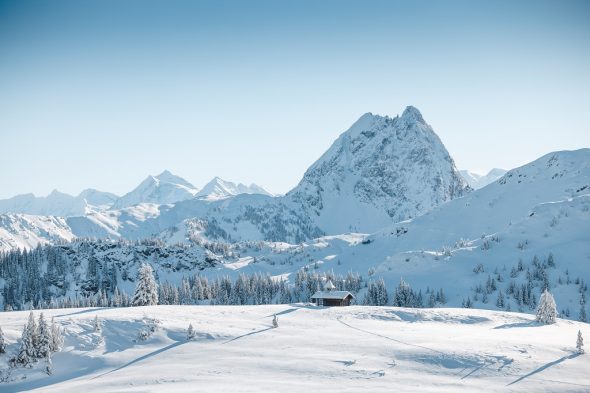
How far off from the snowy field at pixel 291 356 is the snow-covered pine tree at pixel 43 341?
5.32ft

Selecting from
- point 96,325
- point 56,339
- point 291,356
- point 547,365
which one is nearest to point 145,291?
point 96,325

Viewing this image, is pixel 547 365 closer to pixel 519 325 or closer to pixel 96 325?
pixel 519 325

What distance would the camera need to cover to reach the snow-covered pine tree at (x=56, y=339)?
202 feet

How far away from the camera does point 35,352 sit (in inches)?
2319

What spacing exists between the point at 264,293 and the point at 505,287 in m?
81.2

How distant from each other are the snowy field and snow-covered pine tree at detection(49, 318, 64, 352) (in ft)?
2.80

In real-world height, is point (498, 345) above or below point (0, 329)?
below

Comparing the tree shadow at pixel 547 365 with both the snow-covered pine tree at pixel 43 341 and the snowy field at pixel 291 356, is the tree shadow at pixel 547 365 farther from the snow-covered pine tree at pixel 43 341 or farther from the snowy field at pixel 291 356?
the snow-covered pine tree at pixel 43 341

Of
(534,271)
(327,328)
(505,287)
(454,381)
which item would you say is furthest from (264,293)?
(454,381)

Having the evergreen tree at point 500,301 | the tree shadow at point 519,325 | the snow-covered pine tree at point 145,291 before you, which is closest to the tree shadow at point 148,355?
the snow-covered pine tree at point 145,291

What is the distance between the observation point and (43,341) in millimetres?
59969

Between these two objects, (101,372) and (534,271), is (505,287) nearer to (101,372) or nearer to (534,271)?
(534,271)

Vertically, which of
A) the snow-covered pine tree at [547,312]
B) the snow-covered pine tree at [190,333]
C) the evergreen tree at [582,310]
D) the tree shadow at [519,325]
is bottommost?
the evergreen tree at [582,310]

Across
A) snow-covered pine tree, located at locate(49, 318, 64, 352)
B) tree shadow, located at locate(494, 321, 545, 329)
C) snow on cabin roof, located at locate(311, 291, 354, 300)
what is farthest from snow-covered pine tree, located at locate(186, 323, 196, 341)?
tree shadow, located at locate(494, 321, 545, 329)
